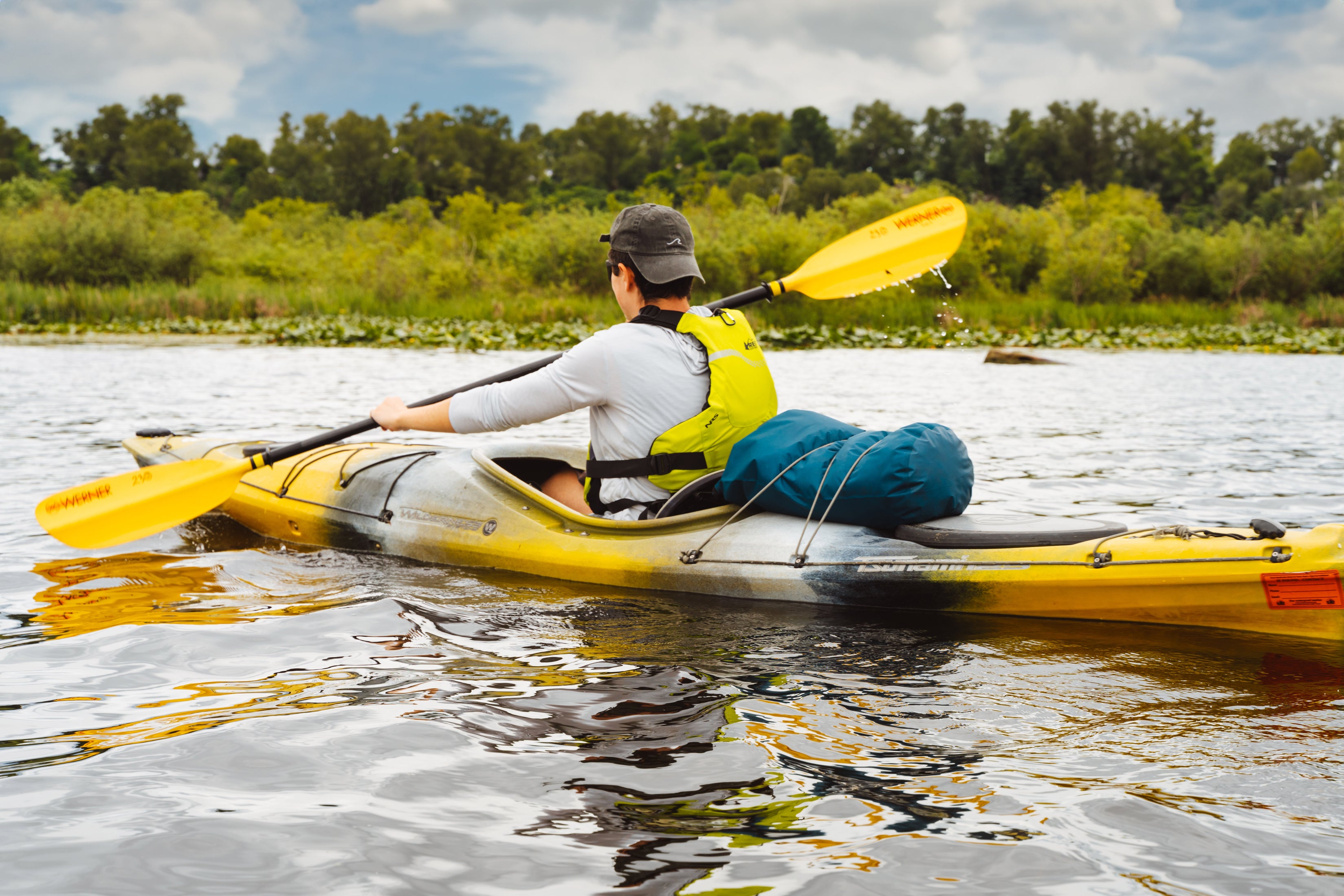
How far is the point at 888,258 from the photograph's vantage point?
451 centimetres

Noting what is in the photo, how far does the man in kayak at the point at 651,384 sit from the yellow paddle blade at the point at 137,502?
1.22 m

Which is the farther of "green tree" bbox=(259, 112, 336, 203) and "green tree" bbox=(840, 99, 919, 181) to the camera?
"green tree" bbox=(840, 99, 919, 181)

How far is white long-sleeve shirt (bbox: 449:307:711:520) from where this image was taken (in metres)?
3.11

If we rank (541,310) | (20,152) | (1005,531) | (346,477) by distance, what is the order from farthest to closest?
(20,152)
(541,310)
(346,477)
(1005,531)

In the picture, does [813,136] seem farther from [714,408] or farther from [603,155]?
[714,408]

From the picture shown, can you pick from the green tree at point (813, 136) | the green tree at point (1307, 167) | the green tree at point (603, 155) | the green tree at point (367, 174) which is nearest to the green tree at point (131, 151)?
the green tree at point (367, 174)

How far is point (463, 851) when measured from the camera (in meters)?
1.67

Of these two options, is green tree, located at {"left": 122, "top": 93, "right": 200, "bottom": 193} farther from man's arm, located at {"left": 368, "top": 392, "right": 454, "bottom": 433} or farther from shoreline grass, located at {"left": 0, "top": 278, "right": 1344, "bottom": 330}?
man's arm, located at {"left": 368, "top": 392, "right": 454, "bottom": 433}

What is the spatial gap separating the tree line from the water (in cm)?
4942

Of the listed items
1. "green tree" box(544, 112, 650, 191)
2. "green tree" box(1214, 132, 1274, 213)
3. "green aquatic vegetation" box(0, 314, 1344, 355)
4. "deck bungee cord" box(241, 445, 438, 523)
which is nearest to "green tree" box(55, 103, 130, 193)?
"green tree" box(544, 112, 650, 191)

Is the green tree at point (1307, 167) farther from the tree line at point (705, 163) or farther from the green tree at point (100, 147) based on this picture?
the green tree at point (100, 147)

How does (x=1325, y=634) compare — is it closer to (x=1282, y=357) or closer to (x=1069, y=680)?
(x=1069, y=680)

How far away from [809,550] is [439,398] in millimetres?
1399

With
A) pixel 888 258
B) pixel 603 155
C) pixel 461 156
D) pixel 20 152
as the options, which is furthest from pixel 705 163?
pixel 888 258
